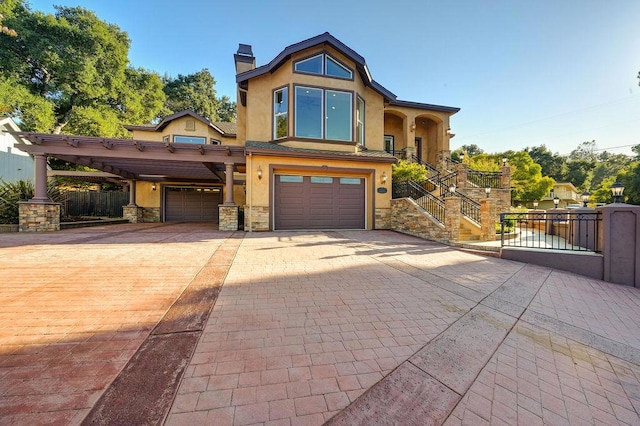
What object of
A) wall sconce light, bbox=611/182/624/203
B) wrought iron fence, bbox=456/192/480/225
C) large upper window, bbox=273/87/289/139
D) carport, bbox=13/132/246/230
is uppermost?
large upper window, bbox=273/87/289/139

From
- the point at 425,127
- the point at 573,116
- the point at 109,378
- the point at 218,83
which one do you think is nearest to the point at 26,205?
the point at 109,378

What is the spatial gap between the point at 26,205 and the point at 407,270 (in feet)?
45.8

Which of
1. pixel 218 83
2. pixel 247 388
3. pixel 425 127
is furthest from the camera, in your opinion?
pixel 218 83

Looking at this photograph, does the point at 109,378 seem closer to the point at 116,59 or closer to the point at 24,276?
the point at 24,276

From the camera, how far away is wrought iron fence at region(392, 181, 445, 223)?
9.16m

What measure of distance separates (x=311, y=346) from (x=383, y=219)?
975 cm

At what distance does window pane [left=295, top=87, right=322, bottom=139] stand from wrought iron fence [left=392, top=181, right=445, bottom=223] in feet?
14.9

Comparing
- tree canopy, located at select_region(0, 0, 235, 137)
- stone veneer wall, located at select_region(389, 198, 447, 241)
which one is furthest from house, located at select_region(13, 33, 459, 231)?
tree canopy, located at select_region(0, 0, 235, 137)

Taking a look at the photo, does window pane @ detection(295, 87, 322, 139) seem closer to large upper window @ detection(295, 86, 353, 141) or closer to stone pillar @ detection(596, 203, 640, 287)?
large upper window @ detection(295, 86, 353, 141)

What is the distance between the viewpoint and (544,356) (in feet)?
8.21

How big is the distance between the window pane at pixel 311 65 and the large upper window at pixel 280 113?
124 cm

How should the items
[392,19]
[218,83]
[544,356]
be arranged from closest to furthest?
[544,356]
[392,19]
[218,83]

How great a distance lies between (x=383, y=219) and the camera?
11.6 m

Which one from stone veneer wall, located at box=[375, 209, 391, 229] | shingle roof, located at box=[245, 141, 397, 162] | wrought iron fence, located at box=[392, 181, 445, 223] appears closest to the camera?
wrought iron fence, located at box=[392, 181, 445, 223]
